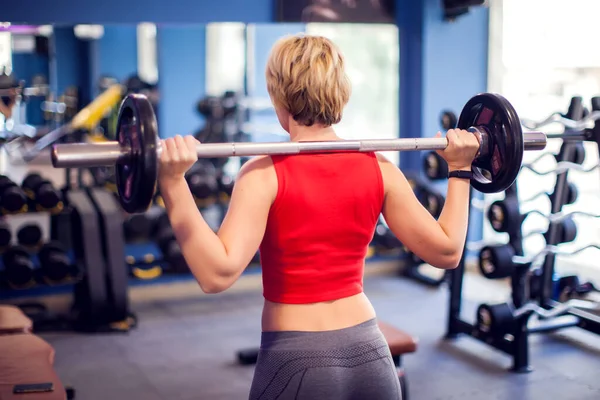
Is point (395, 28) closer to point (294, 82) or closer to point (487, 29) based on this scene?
point (487, 29)

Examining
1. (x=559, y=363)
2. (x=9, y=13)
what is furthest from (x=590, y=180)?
(x=9, y=13)

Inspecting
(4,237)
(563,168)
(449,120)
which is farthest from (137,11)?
(563,168)

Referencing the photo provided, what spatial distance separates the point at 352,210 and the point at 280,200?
135 millimetres

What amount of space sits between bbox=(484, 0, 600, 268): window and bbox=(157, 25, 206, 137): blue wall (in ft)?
6.86

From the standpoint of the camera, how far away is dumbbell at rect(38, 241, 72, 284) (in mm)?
3490

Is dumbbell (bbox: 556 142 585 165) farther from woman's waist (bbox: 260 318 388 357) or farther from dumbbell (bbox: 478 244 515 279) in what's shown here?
woman's waist (bbox: 260 318 388 357)

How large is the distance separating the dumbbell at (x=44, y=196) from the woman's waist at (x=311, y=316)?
265cm

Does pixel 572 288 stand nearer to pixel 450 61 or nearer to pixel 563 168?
pixel 563 168

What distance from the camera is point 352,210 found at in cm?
121

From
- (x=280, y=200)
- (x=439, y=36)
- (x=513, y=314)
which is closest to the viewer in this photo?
(x=280, y=200)

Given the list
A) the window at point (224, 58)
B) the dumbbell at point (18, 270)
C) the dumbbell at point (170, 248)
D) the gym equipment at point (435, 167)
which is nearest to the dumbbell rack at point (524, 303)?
the gym equipment at point (435, 167)

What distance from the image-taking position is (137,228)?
4.16 metres

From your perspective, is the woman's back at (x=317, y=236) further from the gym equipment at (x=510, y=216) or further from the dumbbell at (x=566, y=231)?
the dumbbell at (x=566, y=231)

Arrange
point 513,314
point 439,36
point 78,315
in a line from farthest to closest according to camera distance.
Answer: point 439,36
point 78,315
point 513,314
